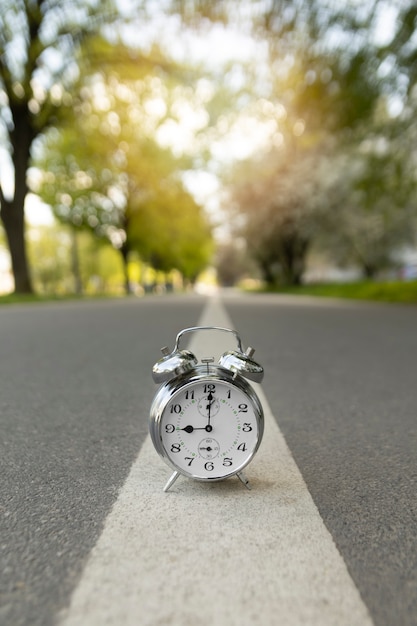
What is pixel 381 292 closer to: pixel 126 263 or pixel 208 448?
pixel 208 448

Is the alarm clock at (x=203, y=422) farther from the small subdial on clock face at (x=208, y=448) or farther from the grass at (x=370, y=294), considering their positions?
the grass at (x=370, y=294)

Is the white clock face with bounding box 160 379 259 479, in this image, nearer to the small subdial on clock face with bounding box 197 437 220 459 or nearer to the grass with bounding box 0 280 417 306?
the small subdial on clock face with bounding box 197 437 220 459

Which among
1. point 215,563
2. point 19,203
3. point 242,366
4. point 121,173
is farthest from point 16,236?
point 215,563

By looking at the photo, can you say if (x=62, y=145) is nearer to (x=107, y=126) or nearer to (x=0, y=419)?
(x=107, y=126)

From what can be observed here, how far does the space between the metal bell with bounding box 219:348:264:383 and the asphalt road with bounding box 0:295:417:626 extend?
55cm

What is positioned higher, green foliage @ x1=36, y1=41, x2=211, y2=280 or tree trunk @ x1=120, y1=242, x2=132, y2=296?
green foliage @ x1=36, y1=41, x2=211, y2=280

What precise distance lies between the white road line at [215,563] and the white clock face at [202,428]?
0.39ft

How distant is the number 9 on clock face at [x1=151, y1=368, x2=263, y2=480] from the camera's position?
2418 millimetres

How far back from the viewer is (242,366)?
247cm

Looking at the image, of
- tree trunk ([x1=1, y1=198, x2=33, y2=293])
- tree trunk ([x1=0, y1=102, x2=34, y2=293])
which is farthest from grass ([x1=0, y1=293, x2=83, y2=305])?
tree trunk ([x1=0, y1=102, x2=34, y2=293])

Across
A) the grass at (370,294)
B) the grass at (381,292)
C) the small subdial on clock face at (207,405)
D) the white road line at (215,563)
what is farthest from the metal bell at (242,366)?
the grass at (381,292)

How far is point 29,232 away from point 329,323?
64617 mm

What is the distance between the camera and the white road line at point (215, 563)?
1.58 meters

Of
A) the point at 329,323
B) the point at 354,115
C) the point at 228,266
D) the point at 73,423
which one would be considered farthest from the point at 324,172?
the point at 228,266
